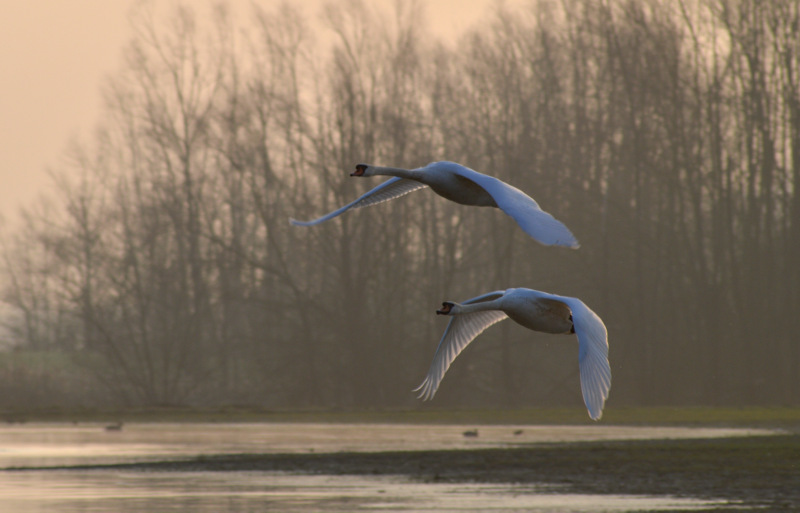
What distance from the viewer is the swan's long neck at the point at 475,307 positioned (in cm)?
742

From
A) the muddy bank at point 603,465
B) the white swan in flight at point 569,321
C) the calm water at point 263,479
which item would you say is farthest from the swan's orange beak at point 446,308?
the muddy bank at point 603,465

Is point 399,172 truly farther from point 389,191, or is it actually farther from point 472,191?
point 389,191

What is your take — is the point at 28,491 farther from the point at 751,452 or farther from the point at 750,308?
the point at 750,308

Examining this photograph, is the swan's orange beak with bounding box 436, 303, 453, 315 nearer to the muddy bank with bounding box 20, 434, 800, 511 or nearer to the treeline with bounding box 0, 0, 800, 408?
the muddy bank with bounding box 20, 434, 800, 511

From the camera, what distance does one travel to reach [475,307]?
7.66 m

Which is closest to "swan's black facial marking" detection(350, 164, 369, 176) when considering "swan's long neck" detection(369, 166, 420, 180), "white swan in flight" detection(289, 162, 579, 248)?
"white swan in flight" detection(289, 162, 579, 248)

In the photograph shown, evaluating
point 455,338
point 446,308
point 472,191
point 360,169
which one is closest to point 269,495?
point 455,338

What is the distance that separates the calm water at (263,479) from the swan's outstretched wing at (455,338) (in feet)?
52.7

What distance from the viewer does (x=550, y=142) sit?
188ft

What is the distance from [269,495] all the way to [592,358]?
21600 millimetres

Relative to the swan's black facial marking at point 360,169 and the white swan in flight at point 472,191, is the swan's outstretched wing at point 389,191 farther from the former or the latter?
the swan's black facial marking at point 360,169

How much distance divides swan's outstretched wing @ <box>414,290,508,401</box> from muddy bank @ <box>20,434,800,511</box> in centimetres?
1862

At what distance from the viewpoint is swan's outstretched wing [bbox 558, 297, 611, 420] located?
6488 millimetres

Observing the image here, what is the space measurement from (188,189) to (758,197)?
24091 millimetres
